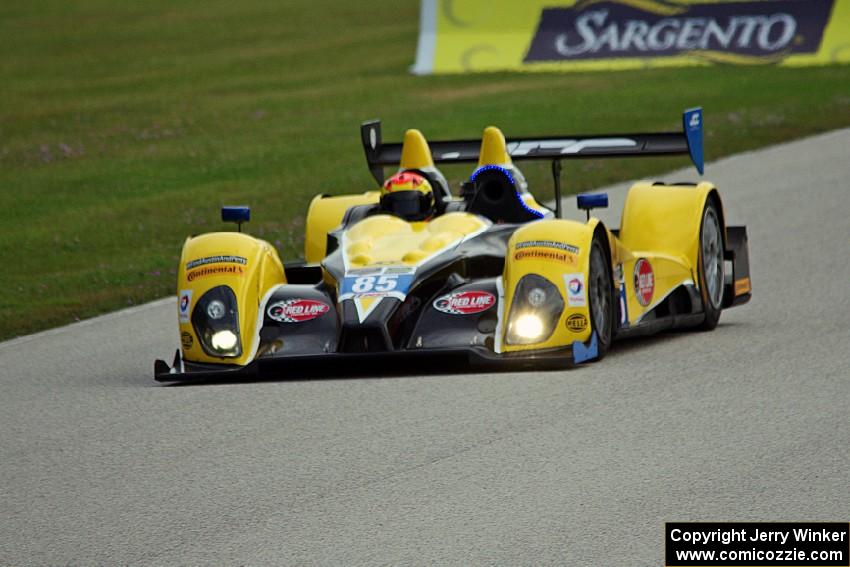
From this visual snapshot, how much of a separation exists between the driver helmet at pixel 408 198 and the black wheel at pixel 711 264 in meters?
1.74

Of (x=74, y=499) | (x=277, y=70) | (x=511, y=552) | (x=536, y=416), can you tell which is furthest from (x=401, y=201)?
(x=277, y=70)

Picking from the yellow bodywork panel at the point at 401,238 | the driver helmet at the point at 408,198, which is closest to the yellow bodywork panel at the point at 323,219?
the driver helmet at the point at 408,198

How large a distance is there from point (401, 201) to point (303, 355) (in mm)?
1605

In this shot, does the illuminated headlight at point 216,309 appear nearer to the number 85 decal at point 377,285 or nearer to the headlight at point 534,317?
the number 85 decal at point 377,285

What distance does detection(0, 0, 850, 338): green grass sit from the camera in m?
16.5

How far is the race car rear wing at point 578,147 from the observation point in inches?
417

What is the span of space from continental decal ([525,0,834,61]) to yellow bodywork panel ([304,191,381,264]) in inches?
716

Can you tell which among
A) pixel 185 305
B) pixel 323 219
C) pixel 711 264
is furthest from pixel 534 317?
pixel 323 219

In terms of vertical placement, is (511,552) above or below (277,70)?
below

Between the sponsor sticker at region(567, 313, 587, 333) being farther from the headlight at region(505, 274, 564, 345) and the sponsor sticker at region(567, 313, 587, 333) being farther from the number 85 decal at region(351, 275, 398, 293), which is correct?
the number 85 decal at region(351, 275, 398, 293)

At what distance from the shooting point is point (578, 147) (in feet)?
Answer: 35.6

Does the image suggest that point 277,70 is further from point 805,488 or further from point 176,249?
point 805,488

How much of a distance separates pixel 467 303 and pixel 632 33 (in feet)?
72.4

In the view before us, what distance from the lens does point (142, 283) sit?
14.1 meters
